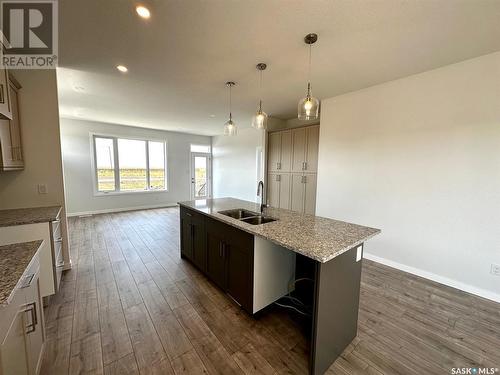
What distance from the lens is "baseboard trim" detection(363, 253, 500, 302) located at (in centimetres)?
235

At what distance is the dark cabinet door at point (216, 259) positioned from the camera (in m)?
2.27

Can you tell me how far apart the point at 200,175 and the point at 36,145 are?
18.4ft

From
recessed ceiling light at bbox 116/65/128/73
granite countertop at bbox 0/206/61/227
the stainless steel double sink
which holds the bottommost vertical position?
the stainless steel double sink

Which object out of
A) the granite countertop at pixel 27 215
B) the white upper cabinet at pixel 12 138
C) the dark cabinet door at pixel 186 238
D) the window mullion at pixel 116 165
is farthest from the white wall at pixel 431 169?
the window mullion at pixel 116 165

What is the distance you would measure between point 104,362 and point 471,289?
384cm

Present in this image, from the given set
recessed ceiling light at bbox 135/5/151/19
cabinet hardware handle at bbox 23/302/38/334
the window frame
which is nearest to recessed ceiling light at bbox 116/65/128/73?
recessed ceiling light at bbox 135/5/151/19

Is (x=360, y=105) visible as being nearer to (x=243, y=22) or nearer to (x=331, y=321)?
(x=243, y=22)

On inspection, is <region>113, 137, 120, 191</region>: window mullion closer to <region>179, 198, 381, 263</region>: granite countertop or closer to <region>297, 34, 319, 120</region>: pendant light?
<region>179, 198, 381, 263</region>: granite countertop

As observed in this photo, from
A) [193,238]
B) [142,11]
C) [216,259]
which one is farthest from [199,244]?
[142,11]

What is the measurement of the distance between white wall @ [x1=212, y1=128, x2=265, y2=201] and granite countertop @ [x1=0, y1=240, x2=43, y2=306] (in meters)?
4.69

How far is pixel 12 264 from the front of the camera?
1127 millimetres

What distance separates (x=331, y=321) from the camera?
4.85ft

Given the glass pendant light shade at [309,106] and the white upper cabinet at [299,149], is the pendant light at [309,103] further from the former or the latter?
the white upper cabinet at [299,149]

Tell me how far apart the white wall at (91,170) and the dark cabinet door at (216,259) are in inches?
208
